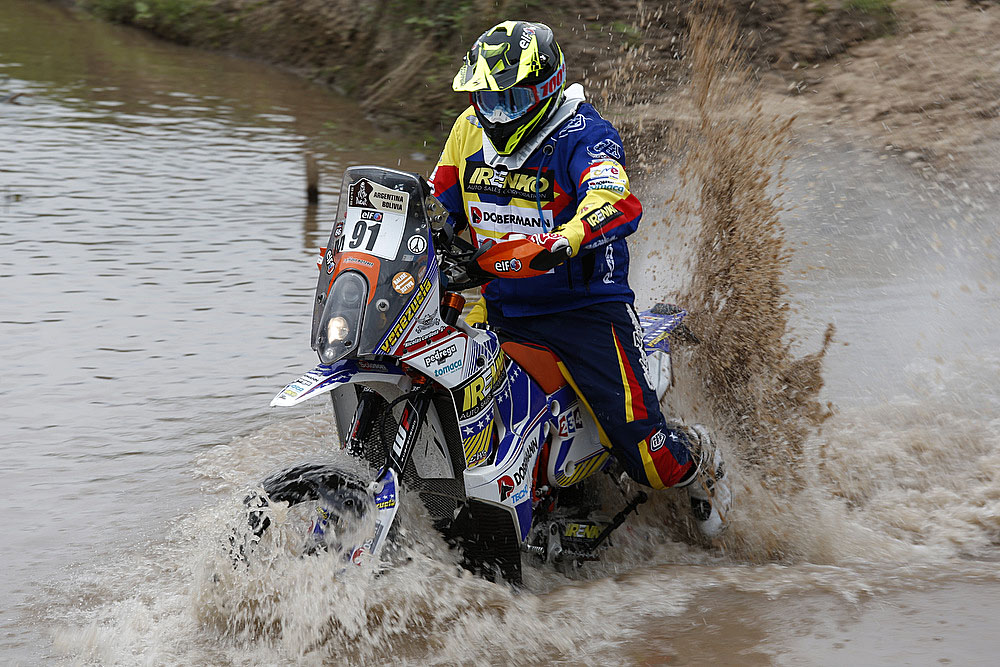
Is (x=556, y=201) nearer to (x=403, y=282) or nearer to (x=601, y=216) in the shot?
(x=601, y=216)

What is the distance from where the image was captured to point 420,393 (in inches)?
148

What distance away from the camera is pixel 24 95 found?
14.2m

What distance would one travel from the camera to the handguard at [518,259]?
351cm

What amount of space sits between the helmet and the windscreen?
45 cm

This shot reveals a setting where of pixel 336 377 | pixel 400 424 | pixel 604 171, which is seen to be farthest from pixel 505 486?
pixel 604 171

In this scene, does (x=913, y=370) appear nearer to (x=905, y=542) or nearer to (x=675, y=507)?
(x=905, y=542)

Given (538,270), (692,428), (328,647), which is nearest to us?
(538,270)

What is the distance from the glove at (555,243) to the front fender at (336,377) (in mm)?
658

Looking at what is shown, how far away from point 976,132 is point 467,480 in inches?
345

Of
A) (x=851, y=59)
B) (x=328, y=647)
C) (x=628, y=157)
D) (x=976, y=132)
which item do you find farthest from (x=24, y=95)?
(x=328, y=647)

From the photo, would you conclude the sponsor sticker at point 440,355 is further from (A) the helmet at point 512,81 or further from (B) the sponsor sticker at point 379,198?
(A) the helmet at point 512,81

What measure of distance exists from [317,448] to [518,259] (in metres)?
2.94

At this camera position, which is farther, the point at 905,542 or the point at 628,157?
the point at 628,157

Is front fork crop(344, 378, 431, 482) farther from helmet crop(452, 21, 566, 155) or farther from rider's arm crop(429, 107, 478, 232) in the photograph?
helmet crop(452, 21, 566, 155)
